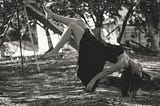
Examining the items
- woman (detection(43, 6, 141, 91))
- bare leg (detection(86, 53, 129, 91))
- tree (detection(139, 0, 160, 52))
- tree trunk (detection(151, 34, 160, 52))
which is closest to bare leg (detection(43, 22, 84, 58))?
woman (detection(43, 6, 141, 91))

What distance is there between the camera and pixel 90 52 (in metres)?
4.96

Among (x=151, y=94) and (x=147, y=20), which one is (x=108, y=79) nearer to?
(x=151, y=94)

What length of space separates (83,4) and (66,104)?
991 cm

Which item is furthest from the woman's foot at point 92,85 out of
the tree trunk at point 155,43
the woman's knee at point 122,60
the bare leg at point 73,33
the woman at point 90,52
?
the tree trunk at point 155,43

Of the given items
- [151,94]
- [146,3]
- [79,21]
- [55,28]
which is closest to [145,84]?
[151,94]

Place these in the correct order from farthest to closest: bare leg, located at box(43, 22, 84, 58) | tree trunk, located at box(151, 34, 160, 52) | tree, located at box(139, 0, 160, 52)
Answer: tree trunk, located at box(151, 34, 160, 52)
tree, located at box(139, 0, 160, 52)
bare leg, located at box(43, 22, 84, 58)

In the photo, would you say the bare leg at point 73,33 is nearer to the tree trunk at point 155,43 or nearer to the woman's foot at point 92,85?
the woman's foot at point 92,85

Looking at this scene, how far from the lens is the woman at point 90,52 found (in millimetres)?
4875

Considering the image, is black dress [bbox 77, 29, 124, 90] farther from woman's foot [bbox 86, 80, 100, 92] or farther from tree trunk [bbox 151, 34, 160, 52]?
tree trunk [bbox 151, 34, 160, 52]

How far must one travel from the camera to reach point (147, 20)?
15578mm

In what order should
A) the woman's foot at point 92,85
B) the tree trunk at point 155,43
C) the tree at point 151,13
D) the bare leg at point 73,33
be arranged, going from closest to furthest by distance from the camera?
1. the bare leg at point 73,33
2. the woman's foot at point 92,85
3. the tree at point 151,13
4. the tree trunk at point 155,43

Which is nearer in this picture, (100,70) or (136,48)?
(100,70)

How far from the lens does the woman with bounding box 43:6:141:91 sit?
488cm

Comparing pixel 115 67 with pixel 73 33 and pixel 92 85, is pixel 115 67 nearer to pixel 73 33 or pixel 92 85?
pixel 92 85
